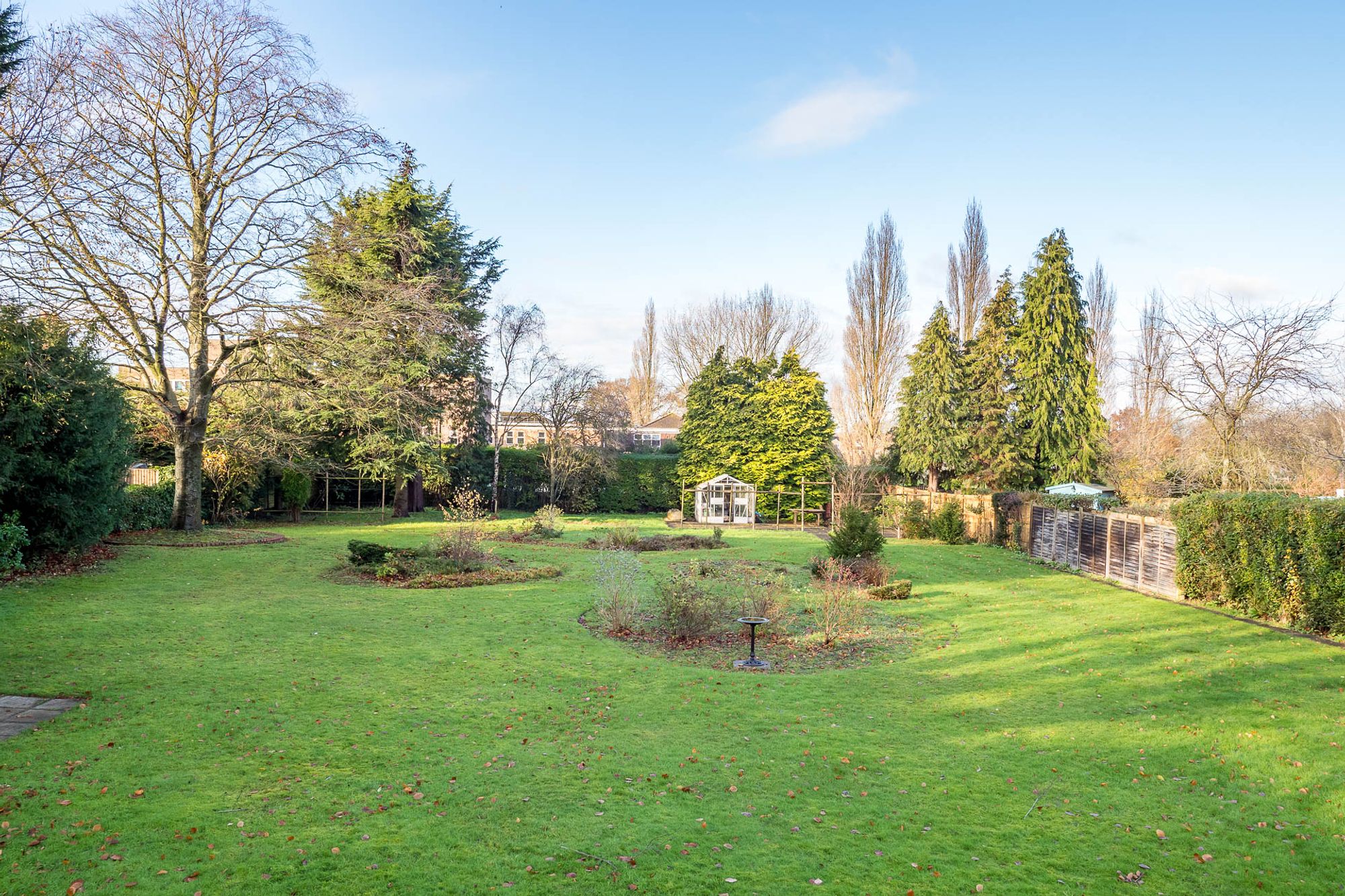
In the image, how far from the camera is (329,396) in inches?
711

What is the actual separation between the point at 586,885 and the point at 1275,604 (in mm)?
12337

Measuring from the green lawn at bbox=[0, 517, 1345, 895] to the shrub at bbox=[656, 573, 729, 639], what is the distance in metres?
0.96

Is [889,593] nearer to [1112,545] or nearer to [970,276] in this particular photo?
[1112,545]

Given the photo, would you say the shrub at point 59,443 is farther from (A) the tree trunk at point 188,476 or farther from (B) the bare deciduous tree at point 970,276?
(B) the bare deciduous tree at point 970,276

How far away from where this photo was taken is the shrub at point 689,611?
9805mm

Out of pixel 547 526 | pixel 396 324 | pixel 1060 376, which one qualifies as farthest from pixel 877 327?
pixel 396 324

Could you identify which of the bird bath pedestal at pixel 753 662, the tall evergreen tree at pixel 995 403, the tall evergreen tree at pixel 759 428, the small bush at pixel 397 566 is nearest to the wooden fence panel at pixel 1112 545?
the tall evergreen tree at pixel 995 403

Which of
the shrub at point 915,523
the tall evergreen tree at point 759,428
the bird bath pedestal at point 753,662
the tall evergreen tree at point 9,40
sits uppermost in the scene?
the tall evergreen tree at point 9,40

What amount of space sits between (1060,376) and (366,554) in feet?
85.6

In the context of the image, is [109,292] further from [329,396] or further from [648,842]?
[648,842]

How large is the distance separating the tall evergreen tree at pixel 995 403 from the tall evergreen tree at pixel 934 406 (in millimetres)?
505

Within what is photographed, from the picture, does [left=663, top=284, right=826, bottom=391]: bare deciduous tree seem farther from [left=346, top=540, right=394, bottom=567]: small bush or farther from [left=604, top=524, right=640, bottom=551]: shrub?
[left=346, top=540, right=394, bottom=567]: small bush

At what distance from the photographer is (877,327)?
37.4 m

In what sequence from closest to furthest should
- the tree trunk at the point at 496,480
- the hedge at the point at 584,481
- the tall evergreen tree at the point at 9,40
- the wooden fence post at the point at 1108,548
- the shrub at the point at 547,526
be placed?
1. the tall evergreen tree at the point at 9,40
2. the wooden fence post at the point at 1108,548
3. the shrub at the point at 547,526
4. the hedge at the point at 584,481
5. the tree trunk at the point at 496,480
